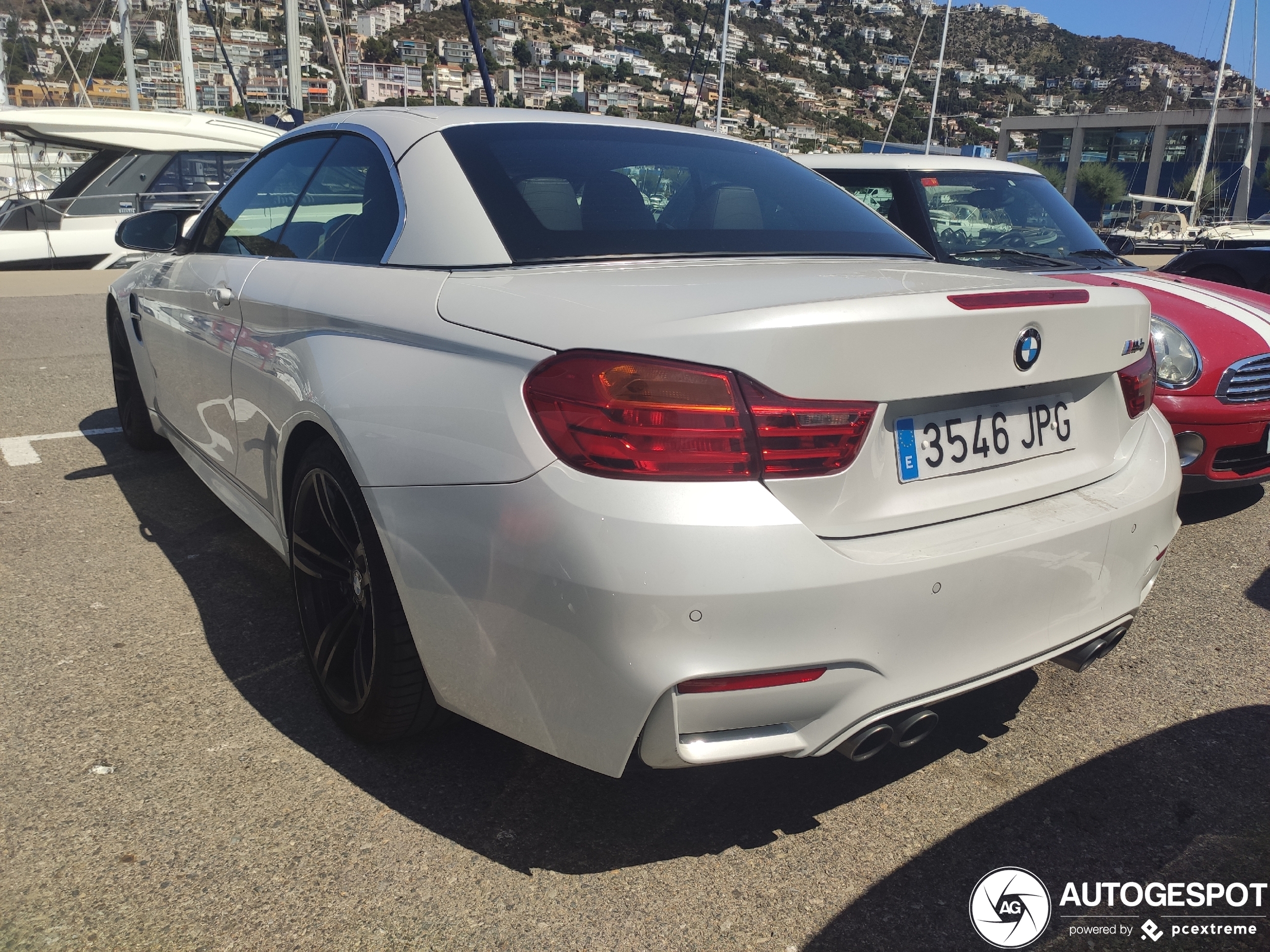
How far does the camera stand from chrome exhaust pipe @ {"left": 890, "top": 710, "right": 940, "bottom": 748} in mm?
1905

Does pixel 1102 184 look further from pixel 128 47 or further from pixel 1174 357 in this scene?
pixel 1174 357

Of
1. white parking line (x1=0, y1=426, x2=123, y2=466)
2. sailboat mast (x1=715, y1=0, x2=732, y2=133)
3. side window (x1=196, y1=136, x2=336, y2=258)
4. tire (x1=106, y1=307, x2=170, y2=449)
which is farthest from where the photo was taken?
sailboat mast (x1=715, y1=0, x2=732, y2=133)

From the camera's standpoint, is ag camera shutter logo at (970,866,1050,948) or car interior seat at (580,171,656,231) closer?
ag camera shutter logo at (970,866,1050,948)

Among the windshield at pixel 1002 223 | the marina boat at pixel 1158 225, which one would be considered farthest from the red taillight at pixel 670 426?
the marina boat at pixel 1158 225

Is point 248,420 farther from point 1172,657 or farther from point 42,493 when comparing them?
point 1172,657

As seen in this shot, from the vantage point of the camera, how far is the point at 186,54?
83.8 ft

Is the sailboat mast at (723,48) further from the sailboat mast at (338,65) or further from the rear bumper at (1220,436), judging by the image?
the rear bumper at (1220,436)

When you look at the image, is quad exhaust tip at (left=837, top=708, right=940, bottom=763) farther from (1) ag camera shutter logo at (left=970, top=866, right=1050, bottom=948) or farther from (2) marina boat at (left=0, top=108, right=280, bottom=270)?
(2) marina boat at (left=0, top=108, right=280, bottom=270)

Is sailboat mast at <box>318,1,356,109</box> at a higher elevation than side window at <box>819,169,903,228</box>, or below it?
higher

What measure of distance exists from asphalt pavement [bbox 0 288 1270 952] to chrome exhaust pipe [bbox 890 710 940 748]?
0.98 ft

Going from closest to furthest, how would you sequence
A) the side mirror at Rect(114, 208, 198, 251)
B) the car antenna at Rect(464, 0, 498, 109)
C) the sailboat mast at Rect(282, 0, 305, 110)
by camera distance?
the side mirror at Rect(114, 208, 198, 251), the car antenna at Rect(464, 0, 498, 109), the sailboat mast at Rect(282, 0, 305, 110)

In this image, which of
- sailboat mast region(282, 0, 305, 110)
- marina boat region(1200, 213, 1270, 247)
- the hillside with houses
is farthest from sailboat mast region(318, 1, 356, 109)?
marina boat region(1200, 213, 1270, 247)

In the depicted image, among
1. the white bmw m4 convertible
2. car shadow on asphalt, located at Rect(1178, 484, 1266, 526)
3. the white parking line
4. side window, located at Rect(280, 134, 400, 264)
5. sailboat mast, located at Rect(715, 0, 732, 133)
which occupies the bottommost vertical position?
car shadow on asphalt, located at Rect(1178, 484, 1266, 526)

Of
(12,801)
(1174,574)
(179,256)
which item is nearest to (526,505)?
(12,801)
